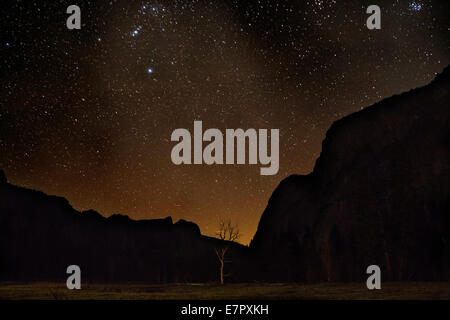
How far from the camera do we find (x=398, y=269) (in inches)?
1866

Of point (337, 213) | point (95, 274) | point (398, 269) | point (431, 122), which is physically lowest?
point (95, 274)

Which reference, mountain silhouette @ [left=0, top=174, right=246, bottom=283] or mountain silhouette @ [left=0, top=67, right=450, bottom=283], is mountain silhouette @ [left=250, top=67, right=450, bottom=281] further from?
mountain silhouette @ [left=0, top=174, right=246, bottom=283]

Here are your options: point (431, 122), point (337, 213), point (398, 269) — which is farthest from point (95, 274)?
point (431, 122)

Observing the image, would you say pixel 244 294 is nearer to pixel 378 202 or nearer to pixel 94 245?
pixel 378 202

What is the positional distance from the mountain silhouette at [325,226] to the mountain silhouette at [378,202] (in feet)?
0.43

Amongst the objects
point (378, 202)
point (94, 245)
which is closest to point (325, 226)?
point (378, 202)

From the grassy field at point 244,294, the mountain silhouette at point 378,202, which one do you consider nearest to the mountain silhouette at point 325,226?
Answer: the mountain silhouette at point 378,202

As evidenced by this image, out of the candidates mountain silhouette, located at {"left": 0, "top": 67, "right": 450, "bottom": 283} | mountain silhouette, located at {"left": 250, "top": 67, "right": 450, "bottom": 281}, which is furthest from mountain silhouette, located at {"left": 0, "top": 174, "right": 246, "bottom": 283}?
mountain silhouette, located at {"left": 250, "top": 67, "right": 450, "bottom": 281}

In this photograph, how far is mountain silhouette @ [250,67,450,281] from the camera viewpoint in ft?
158

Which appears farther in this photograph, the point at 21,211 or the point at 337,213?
the point at 21,211

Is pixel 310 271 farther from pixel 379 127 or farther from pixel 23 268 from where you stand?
pixel 23 268

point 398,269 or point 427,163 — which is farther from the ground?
point 427,163

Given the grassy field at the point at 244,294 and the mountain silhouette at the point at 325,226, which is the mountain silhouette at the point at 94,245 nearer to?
the mountain silhouette at the point at 325,226
